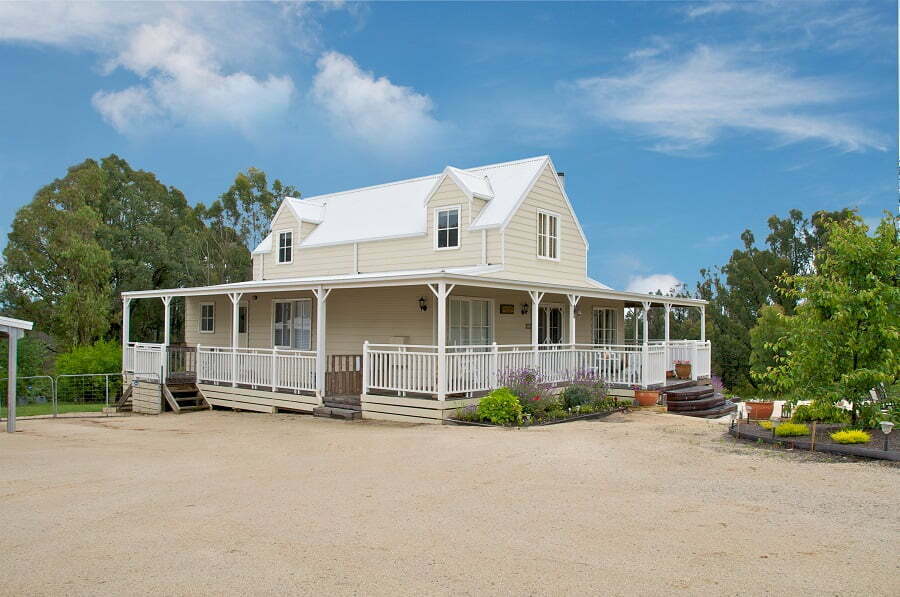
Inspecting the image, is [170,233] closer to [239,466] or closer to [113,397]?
[113,397]

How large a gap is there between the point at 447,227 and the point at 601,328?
6265 millimetres

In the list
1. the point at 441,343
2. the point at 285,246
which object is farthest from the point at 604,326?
the point at 285,246

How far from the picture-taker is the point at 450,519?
7.02 metres

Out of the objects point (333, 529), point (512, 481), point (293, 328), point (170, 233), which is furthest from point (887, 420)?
point (170, 233)

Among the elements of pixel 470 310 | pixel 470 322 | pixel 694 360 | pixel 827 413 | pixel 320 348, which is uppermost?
pixel 470 310

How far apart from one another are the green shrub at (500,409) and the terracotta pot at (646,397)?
454cm

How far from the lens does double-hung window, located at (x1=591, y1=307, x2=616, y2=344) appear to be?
23.0 metres

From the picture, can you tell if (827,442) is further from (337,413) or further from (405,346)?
(337,413)

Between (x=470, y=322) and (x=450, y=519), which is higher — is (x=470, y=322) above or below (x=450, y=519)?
above

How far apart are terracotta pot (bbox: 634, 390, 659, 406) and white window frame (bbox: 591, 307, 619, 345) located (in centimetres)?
518

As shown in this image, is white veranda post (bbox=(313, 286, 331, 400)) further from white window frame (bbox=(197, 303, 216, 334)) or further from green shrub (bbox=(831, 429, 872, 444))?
green shrub (bbox=(831, 429, 872, 444))

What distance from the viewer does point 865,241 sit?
12.0 meters

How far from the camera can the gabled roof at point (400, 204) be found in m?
20.3

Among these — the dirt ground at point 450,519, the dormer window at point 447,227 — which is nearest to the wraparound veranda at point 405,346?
the dormer window at point 447,227
